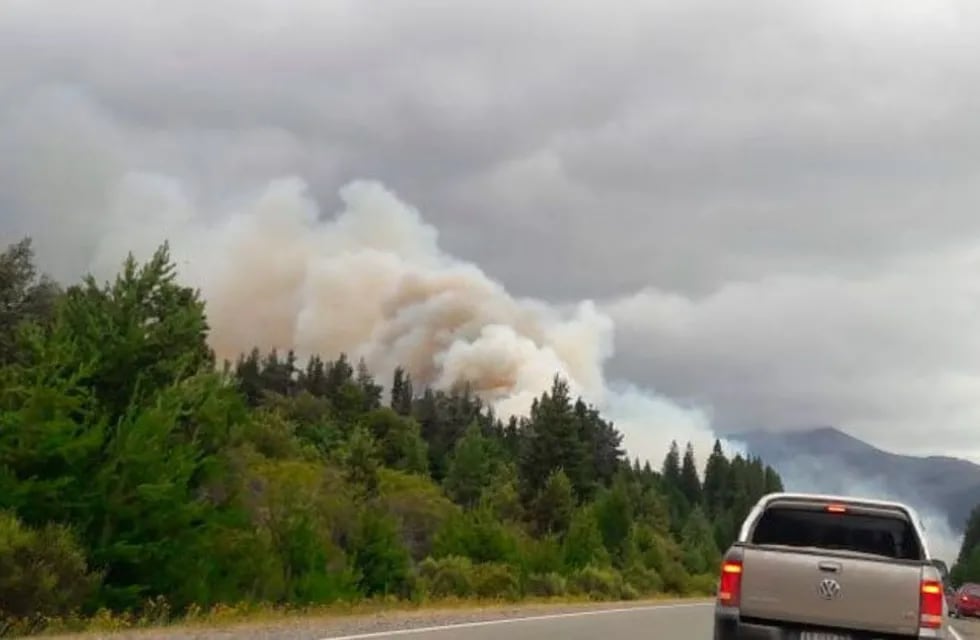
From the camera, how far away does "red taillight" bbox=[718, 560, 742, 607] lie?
11.1m

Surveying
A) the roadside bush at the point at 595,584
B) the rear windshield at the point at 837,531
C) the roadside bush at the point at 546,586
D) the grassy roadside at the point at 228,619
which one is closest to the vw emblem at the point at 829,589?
the rear windshield at the point at 837,531

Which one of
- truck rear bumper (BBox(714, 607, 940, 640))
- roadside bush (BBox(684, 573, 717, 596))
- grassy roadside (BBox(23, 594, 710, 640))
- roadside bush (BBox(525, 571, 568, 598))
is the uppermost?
truck rear bumper (BBox(714, 607, 940, 640))

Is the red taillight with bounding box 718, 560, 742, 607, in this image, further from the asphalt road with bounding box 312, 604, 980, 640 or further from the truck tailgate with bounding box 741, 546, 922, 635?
the asphalt road with bounding box 312, 604, 980, 640

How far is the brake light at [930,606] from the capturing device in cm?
1062

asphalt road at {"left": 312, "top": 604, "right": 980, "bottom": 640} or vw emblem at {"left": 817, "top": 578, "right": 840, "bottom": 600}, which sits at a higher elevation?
vw emblem at {"left": 817, "top": 578, "right": 840, "bottom": 600}

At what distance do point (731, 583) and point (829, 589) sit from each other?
0.88 meters

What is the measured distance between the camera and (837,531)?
13625 mm

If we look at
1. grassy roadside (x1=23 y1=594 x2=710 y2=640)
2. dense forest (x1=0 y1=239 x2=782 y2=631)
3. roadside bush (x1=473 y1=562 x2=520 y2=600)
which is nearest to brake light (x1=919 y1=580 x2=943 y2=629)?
grassy roadside (x1=23 y1=594 x2=710 y2=640)

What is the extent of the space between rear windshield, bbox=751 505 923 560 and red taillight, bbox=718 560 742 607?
4.43 ft

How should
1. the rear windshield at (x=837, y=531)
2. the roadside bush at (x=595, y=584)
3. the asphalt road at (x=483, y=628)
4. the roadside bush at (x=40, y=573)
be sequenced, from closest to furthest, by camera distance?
the rear windshield at (x=837, y=531) → the asphalt road at (x=483, y=628) → the roadside bush at (x=40, y=573) → the roadside bush at (x=595, y=584)

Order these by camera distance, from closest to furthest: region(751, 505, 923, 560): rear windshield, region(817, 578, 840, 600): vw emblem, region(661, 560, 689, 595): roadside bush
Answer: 1. region(817, 578, 840, 600): vw emblem
2. region(751, 505, 923, 560): rear windshield
3. region(661, 560, 689, 595): roadside bush

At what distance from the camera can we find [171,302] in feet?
118

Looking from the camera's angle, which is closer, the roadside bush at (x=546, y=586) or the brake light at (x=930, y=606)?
the brake light at (x=930, y=606)

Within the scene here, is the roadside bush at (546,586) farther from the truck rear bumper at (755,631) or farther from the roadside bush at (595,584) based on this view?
the truck rear bumper at (755,631)
